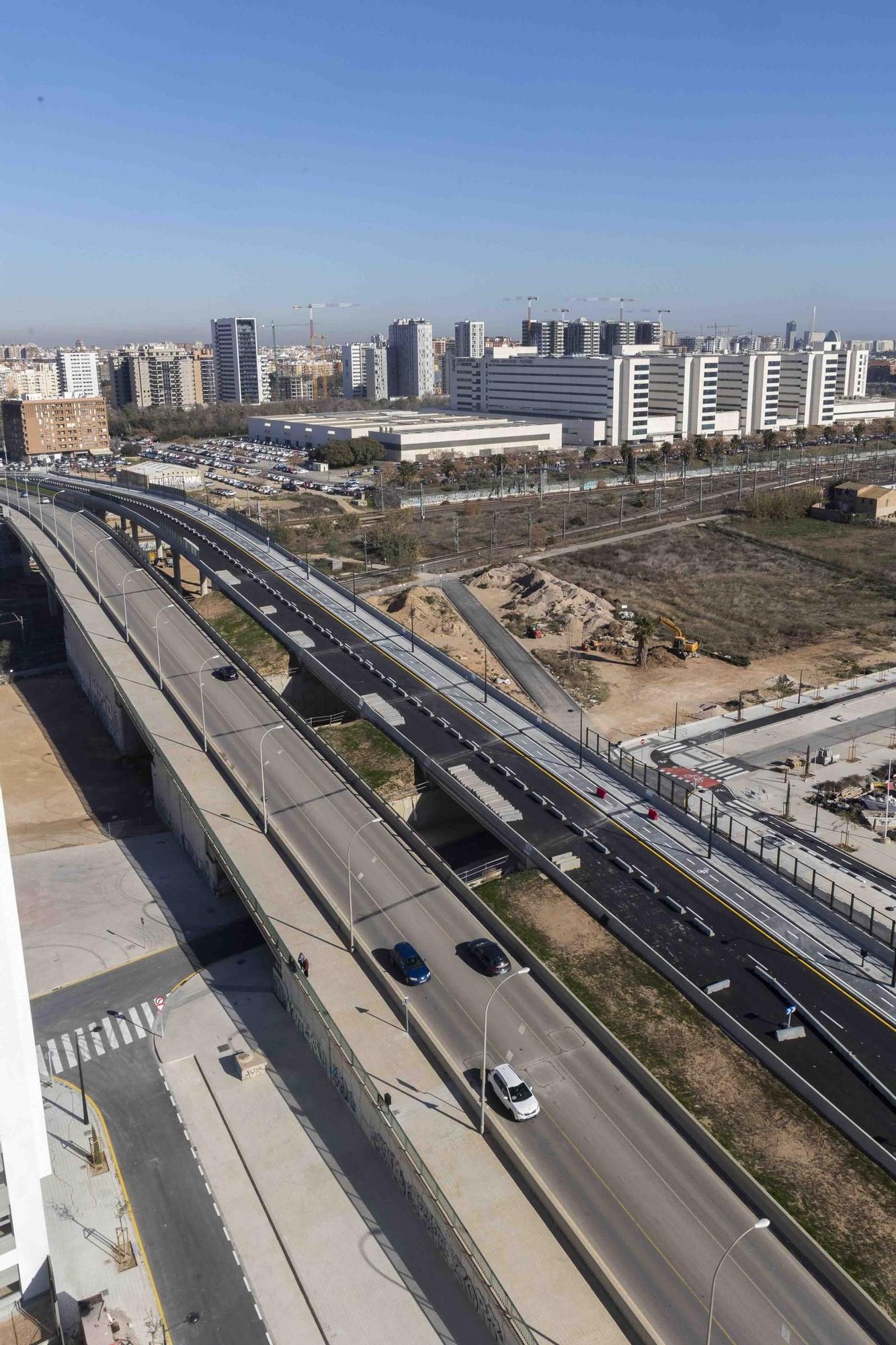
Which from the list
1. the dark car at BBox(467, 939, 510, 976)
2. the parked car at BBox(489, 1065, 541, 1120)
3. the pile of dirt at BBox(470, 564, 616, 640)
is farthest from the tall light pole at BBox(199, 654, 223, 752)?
the parked car at BBox(489, 1065, 541, 1120)

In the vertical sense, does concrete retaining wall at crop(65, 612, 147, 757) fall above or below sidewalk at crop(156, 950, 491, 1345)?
above

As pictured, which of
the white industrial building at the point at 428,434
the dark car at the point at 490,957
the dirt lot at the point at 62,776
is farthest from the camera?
the white industrial building at the point at 428,434

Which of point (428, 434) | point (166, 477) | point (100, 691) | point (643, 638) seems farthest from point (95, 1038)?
point (428, 434)

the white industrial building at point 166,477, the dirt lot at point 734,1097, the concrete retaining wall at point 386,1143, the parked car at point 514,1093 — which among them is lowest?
the concrete retaining wall at point 386,1143

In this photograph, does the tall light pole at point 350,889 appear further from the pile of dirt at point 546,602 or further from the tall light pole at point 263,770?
the pile of dirt at point 546,602

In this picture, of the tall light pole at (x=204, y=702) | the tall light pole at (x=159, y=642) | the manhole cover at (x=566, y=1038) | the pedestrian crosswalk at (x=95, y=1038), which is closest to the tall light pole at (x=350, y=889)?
the pedestrian crosswalk at (x=95, y=1038)

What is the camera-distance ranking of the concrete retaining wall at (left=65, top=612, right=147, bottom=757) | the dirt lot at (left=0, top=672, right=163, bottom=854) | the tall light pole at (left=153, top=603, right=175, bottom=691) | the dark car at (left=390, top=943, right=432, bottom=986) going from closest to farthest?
the dark car at (left=390, top=943, right=432, bottom=986), the dirt lot at (left=0, top=672, right=163, bottom=854), the tall light pole at (left=153, top=603, right=175, bottom=691), the concrete retaining wall at (left=65, top=612, right=147, bottom=757)

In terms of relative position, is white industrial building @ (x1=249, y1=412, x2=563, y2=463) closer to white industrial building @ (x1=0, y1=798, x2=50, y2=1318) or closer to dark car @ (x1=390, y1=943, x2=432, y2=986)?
dark car @ (x1=390, y1=943, x2=432, y2=986)
